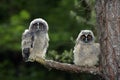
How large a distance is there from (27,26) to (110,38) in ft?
27.1

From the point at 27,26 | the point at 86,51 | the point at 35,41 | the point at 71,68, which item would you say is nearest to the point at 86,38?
the point at 86,51

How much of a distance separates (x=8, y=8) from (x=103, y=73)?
10279mm

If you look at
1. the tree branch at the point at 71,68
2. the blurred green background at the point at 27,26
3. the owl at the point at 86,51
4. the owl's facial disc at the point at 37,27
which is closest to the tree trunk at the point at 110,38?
the tree branch at the point at 71,68

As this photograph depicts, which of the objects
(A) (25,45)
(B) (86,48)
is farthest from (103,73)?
(A) (25,45)

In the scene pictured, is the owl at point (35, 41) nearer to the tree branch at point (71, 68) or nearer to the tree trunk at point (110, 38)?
the tree branch at point (71, 68)

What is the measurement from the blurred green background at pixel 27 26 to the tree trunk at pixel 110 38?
7.46 metres

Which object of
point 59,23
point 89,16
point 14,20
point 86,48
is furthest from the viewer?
point 59,23

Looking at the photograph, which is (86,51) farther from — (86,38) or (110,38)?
(110,38)

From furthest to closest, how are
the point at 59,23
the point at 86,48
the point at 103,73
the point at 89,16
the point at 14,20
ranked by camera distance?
the point at 59,23
the point at 14,20
the point at 89,16
the point at 86,48
the point at 103,73

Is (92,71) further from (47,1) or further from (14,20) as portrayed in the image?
(47,1)

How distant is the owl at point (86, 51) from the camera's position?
370 inches

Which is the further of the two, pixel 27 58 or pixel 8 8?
pixel 8 8

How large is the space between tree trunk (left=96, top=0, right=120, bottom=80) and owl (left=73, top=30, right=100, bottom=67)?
0.84 m

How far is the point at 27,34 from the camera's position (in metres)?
10.0
